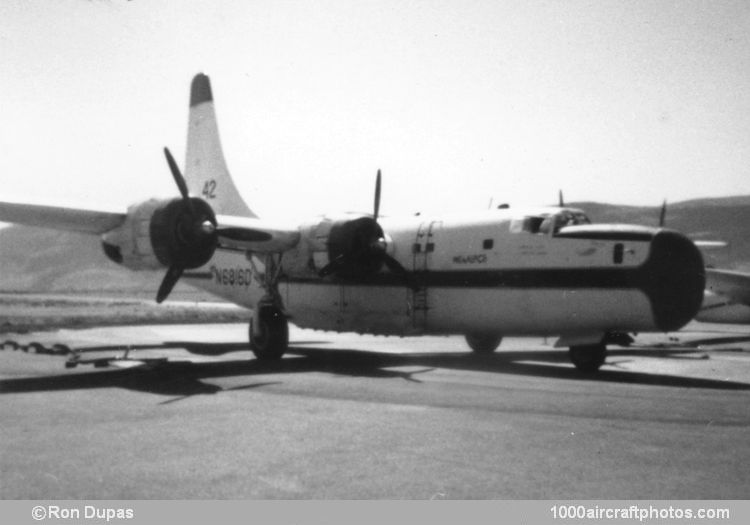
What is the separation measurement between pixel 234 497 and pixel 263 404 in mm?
4968

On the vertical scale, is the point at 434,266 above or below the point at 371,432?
above

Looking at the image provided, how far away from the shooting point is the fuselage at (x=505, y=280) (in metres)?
14.5

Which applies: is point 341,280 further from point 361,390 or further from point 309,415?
point 309,415

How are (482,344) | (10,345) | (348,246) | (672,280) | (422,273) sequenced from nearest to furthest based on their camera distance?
1. (672,280)
2. (348,246)
3. (422,273)
4. (482,344)
5. (10,345)

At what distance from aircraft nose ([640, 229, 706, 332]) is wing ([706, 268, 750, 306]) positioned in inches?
441

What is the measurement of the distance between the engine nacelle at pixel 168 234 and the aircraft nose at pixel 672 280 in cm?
884

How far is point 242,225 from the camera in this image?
62.7 feet

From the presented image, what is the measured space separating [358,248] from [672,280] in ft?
23.7

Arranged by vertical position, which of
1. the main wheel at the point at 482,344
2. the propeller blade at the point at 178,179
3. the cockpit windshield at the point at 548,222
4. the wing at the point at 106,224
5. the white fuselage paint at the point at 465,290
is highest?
the propeller blade at the point at 178,179

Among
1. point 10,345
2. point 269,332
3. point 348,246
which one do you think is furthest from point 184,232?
point 10,345

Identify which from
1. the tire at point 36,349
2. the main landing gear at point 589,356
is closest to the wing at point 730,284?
the main landing gear at point 589,356

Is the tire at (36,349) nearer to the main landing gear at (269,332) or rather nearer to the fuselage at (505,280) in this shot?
the main landing gear at (269,332)

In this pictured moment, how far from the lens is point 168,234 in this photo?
16.1 meters

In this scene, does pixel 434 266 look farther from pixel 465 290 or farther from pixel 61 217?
pixel 61 217
